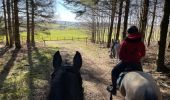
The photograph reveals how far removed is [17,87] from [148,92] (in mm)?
8582

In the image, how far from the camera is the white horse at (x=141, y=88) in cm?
480

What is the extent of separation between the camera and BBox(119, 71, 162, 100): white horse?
4.80 meters

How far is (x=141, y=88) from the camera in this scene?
4.93m

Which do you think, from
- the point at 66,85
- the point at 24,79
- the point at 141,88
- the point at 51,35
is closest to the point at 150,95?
the point at 141,88

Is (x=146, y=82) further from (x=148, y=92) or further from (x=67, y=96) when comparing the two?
(x=67, y=96)

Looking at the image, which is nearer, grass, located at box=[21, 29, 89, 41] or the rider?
the rider

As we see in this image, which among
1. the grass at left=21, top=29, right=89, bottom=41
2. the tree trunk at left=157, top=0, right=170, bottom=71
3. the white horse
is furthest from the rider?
the grass at left=21, top=29, right=89, bottom=41

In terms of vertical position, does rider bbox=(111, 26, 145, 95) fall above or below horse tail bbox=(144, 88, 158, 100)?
above

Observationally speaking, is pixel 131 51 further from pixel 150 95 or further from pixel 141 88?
pixel 150 95

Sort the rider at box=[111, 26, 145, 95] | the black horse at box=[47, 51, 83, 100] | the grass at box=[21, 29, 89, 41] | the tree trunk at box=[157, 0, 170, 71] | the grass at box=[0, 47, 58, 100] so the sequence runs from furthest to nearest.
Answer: the grass at box=[21, 29, 89, 41] < the tree trunk at box=[157, 0, 170, 71] < the grass at box=[0, 47, 58, 100] < the rider at box=[111, 26, 145, 95] < the black horse at box=[47, 51, 83, 100]

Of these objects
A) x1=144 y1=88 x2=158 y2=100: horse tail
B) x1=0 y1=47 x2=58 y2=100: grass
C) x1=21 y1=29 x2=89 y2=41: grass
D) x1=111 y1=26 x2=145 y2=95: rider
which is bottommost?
x1=21 y1=29 x2=89 y2=41: grass

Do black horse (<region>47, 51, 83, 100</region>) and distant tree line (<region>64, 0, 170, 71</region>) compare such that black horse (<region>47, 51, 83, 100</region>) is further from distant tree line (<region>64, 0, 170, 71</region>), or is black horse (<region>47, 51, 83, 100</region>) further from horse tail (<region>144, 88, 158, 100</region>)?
distant tree line (<region>64, 0, 170, 71</region>)

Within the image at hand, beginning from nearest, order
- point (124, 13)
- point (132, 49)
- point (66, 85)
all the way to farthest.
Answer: point (66, 85) < point (132, 49) < point (124, 13)

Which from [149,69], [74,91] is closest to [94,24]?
[149,69]
